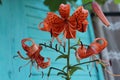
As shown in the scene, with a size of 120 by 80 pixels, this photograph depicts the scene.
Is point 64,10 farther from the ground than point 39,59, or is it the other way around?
point 64,10

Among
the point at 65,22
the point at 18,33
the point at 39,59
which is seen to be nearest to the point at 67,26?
the point at 65,22

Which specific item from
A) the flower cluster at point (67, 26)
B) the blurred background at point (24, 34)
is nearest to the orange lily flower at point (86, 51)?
the flower cluster at point (67, 26)

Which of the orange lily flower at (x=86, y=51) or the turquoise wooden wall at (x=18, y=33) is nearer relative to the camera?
the orange lily flower at (x=86, y=51)

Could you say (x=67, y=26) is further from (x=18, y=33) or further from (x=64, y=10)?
(x=18, y=33)

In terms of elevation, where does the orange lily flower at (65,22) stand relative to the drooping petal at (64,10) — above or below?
below

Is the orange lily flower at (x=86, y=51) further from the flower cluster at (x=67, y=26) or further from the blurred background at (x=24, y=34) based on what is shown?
the blurred background at (x=24, y=34)

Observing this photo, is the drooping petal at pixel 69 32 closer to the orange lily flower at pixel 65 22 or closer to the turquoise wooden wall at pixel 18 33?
the orange lily flower at pixel 65 22

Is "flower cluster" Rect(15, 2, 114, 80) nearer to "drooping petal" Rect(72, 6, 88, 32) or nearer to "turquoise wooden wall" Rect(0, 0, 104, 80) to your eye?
"drooping petal" Rect(72, 6, 88, 32)

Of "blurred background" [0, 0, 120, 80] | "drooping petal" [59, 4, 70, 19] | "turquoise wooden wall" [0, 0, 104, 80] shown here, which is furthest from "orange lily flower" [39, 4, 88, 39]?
"turquoise wooden wall" [0, 0, 104, 80]

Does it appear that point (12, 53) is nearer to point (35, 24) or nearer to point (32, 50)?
point (35, 24)

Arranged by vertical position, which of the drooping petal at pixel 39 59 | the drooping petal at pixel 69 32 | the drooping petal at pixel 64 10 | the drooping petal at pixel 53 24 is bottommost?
the drooping petal at pixel 39 59
